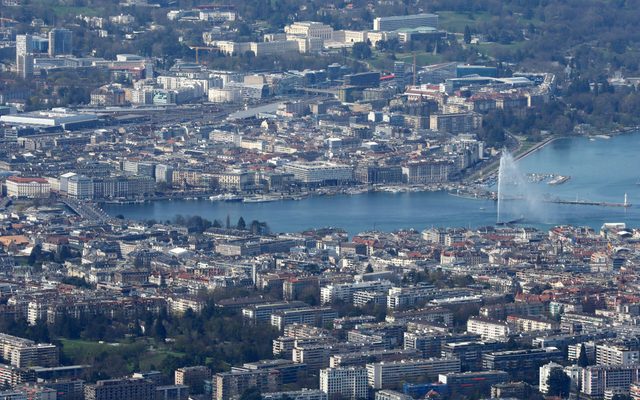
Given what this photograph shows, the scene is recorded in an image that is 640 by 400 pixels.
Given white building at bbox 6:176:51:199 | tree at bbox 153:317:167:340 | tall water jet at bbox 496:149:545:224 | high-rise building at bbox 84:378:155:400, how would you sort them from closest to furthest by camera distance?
high-rise building at bbox 84:378:155:400 → tree at bbox 153:317:167:340 → tall water jet at bbox 496:149:545:224 → white building at bbox 6:176:51:199

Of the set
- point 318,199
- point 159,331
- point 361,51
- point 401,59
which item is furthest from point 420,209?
point 401,59

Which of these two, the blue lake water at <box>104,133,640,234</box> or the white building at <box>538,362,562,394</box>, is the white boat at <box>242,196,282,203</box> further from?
the white building at <box>538,362,562,394</box>

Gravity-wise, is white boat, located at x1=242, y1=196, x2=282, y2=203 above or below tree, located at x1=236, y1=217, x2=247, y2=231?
below

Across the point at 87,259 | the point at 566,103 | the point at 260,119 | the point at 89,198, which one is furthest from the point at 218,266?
the point at 566,103

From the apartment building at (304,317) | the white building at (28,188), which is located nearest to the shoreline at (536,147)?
the white building at (28,188)

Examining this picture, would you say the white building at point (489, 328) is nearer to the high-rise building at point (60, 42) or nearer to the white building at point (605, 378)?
the white building at point (605, 378)

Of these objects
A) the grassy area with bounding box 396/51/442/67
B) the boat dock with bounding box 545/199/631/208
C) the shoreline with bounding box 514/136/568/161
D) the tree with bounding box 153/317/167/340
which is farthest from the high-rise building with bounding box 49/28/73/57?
the tree with bounding box 153/317/167/340

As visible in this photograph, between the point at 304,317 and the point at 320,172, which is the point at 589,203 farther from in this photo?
the point at 304,317
